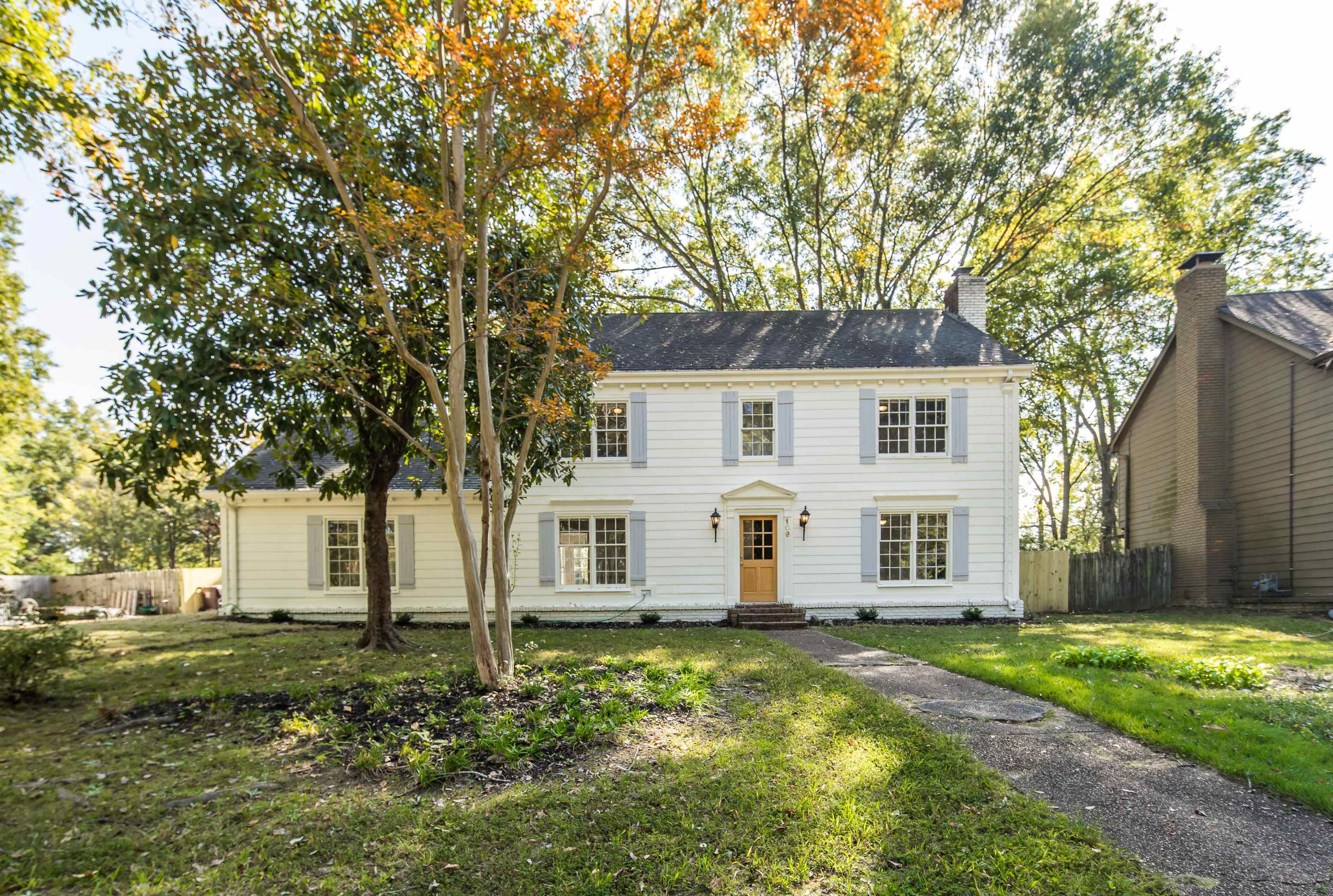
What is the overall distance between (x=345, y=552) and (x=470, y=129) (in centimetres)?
1060

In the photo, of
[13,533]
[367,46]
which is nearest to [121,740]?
[367,46]

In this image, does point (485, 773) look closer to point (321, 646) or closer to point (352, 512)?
point (321, 646)

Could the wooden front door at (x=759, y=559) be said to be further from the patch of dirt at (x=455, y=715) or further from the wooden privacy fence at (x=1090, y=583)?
the patch of dirt at (x=455, y=715)

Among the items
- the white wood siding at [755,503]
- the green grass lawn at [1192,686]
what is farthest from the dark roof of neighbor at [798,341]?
the green grass lawn at [1192,686]

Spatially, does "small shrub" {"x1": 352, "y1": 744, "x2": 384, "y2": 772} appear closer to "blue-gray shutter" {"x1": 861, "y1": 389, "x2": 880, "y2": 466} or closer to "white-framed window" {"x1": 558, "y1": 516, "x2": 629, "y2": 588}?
"white-framed window" {"x1": 558, "y1": 516, "x2": 629, "y2": 588}

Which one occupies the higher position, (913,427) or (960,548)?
(913,427)

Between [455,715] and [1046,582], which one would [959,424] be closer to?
[1046,582]

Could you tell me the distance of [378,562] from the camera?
35.4 ft

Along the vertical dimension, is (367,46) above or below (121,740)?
above

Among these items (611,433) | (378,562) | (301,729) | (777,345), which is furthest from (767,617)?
(301,729)

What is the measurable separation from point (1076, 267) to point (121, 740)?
962 inches

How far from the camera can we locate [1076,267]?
20797mm

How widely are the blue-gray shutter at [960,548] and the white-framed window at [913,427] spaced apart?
1589 mm

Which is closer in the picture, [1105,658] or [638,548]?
[1105,658]
